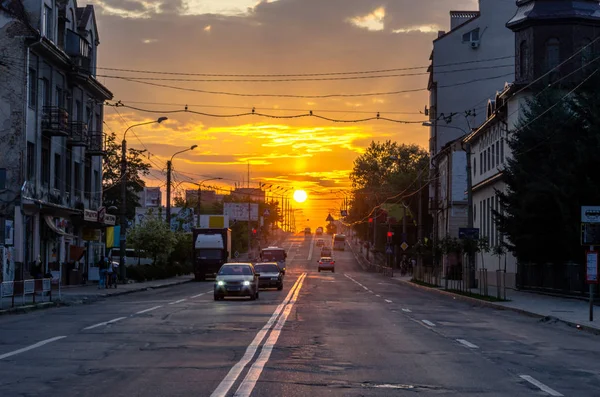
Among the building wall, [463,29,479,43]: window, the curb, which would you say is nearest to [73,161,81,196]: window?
the curb

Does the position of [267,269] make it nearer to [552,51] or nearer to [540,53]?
[540,53]

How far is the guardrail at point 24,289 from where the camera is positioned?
29.3 m

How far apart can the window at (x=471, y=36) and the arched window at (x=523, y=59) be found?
112 ft

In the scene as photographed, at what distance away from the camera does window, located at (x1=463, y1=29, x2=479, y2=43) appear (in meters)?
87.2

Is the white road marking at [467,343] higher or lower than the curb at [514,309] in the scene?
higher

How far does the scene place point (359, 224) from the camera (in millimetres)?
149250

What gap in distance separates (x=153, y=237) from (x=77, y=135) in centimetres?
1941

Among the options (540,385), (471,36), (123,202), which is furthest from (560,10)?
(540,385)

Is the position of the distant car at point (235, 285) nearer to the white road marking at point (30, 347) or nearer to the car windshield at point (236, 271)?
the car windshield at point (236, 271)

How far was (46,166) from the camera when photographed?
4769 centimetres

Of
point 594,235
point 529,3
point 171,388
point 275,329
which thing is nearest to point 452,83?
point 529,3

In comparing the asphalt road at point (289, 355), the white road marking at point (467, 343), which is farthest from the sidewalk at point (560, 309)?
the white road marking at point (467, 343)

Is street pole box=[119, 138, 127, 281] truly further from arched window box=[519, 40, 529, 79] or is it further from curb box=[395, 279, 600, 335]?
arched window box=[519, 40, 529, 79]

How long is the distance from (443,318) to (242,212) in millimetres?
122323
